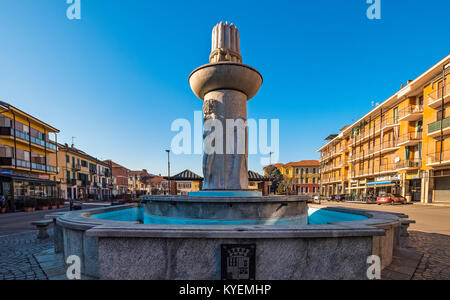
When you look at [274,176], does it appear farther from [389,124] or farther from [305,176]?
[389,124]

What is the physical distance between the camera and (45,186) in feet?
79.7

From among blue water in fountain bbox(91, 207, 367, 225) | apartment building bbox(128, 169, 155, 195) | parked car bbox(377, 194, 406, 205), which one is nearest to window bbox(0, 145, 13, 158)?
blue water in fountain bbox(91, 207, 367, 225)

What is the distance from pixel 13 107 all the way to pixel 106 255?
3159 centimetres

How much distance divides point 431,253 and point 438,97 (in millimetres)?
26486

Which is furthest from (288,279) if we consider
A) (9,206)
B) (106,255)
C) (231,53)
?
(9,206)

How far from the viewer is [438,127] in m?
21.7

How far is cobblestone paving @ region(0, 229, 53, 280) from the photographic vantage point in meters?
3.71

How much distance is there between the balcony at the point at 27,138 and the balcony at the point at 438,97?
48.4 meters

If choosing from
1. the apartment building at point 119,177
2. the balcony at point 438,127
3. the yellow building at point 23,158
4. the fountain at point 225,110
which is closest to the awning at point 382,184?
the balcony at point 438,127

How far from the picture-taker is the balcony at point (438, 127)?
2055 cm

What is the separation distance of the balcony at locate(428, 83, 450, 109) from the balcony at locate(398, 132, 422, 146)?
13.4ft

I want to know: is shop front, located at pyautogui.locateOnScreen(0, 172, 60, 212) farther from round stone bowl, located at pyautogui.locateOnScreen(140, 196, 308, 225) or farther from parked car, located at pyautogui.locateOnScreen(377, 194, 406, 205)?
parked car, located at pyautogui.locateOnScreen(377, 194, 406, 205)

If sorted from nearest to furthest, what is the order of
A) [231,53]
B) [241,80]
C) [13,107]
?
[241,80]
[231,53]
[13,107]
